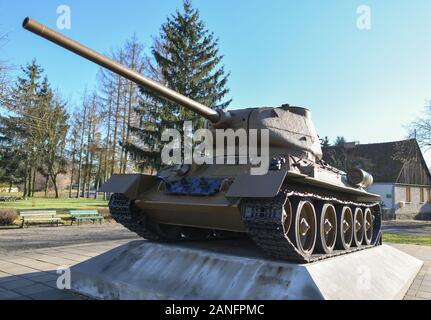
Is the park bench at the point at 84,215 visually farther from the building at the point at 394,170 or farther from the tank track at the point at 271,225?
the building at the point at 394,170

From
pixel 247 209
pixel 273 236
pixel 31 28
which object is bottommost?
pixel 273 236

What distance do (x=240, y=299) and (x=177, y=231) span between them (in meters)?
3.55

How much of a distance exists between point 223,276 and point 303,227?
1.63m

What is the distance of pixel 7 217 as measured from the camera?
54.8 feet

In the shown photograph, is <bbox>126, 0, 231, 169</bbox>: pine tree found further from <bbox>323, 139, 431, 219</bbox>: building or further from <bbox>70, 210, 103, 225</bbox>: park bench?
<bbox>323, 139, 431, 219</bbox>: building

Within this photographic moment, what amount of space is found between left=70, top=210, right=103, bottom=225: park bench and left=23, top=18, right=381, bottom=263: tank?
11203mm

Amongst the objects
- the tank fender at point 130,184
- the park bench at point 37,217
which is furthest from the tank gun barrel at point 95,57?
the park bench at point 37,217

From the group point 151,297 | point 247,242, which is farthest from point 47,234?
point 151,297

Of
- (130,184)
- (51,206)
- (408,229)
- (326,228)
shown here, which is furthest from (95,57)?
(408,229)

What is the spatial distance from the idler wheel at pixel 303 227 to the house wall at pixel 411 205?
31515 mm

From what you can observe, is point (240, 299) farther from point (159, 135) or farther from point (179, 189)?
point (159, 135)

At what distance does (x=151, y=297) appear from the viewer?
559cm

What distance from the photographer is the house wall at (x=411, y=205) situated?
115 feet
